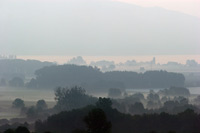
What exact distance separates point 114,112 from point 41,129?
10.7 meters

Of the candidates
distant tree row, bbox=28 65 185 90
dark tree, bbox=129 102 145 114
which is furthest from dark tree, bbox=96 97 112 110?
distant tree row, bbox=28 65 185 90

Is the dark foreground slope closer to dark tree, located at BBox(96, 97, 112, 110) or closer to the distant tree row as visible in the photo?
dark tree, located at BBox(96, 97, 112, 110)

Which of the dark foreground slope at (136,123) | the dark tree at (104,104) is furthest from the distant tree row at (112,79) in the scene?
the dark foreground slope at (136,123)

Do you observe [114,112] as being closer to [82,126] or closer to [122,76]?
[82,126]

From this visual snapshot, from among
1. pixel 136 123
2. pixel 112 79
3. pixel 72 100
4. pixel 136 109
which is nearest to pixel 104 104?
pixel 136 123

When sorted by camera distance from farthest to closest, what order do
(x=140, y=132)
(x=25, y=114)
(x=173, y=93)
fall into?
(x=173, y=93) < (x=25, y=114) < (x=140, y=132)

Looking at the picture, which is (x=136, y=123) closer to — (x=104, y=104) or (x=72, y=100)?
(x=104, y=104)

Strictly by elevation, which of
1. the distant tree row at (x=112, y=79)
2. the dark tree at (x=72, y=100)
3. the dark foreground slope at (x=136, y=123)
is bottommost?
the dark foreground slope at (x=136, y=123)

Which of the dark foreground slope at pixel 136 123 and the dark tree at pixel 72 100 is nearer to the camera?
the dark foreground slope at pixel 136 123

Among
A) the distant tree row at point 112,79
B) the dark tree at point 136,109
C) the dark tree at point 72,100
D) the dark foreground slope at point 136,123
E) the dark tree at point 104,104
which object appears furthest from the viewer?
the distant tree row at point 112,79

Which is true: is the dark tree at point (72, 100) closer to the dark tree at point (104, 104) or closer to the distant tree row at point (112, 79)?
the dark tree at point (104, 104)

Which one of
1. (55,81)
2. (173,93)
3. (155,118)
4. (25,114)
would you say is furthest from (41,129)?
(55,81)

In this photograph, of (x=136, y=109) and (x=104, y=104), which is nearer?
(x=104, y=104)

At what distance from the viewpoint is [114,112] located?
224 ft
